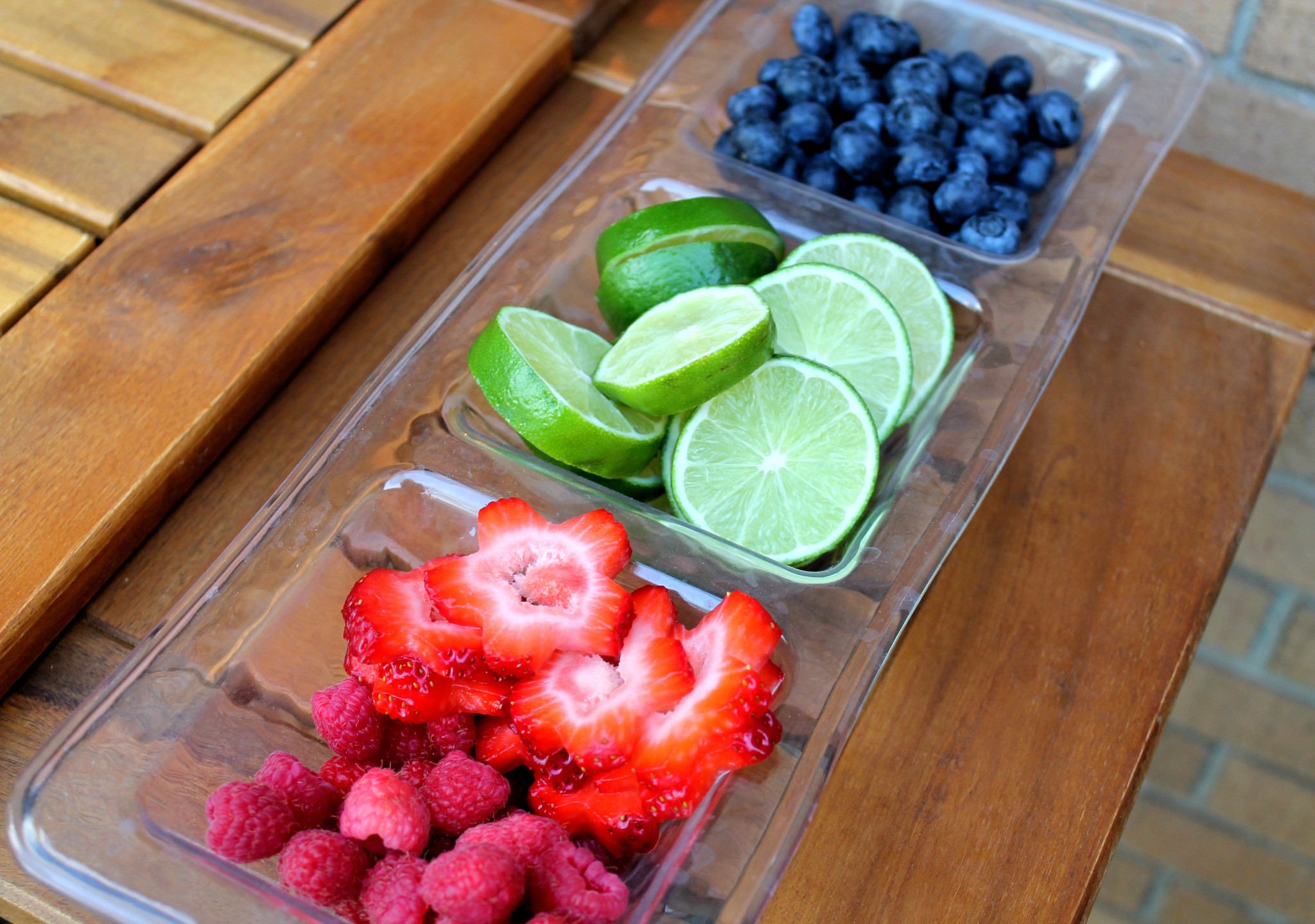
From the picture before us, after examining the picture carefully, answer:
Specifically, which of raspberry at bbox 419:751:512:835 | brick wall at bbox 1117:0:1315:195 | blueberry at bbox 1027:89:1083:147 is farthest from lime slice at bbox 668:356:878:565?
brick wall at bbox 1117:0:1315:195

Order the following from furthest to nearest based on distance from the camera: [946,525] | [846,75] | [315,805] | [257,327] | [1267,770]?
[1267,770] < [846,75] < [257,327] < [946,525] < [315,805]

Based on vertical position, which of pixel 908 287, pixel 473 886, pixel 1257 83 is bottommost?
pixel 473 886

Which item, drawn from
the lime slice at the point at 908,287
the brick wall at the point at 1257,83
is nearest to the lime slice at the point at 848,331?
the lime slice at the point at 908,287

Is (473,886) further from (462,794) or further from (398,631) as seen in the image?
(398,631)

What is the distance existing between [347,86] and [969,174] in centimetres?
64

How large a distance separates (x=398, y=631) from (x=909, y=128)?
0.71m

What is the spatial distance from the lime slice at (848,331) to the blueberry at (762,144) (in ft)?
0.71

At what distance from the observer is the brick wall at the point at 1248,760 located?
5.41 ft

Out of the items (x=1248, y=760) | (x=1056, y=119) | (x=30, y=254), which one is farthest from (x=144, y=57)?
(x=1248, y=760)

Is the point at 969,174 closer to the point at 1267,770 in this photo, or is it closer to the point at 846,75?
the point at 846,75

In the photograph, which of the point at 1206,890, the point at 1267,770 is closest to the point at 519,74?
the point at 1267,770

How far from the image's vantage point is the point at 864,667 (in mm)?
721

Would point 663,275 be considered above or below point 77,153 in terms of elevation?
above

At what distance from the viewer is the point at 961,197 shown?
1019mm
